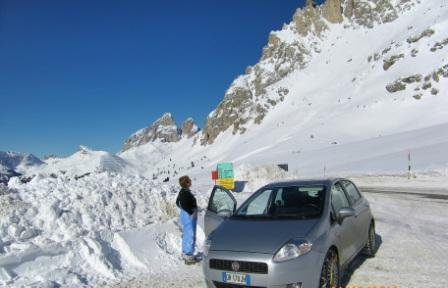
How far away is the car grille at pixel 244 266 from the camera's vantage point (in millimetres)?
5617

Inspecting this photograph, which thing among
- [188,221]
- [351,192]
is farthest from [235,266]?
[351,192]

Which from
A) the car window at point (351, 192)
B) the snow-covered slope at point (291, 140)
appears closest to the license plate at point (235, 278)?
the snow-covered slope at point (291, 140)

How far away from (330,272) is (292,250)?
2.70 ft

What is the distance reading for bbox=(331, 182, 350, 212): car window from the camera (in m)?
7.16

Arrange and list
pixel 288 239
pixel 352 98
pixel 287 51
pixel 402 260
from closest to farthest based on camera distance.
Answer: pixel 288 239
pixel 402 260
pixel 352 98
pixel 287 51

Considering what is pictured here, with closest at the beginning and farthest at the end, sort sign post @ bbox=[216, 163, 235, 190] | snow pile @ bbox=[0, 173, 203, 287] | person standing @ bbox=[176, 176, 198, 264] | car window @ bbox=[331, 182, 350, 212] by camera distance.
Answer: car window @ bbox=[331, 182, 350, 212], snow pile @ bbox=[0, 173, 203, 287], person standing @ bbox=[176, 176, 198, 264], sign post @ bbox=[216, 163, 235, 190]

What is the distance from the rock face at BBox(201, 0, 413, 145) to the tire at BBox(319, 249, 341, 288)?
141m

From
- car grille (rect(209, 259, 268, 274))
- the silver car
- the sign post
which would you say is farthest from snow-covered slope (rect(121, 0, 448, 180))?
car grille (rect(209, 259, 268, 274))

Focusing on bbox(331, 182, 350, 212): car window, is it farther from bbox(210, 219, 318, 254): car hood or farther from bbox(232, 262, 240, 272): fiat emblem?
bbox(232, 262, 240, 272): fiat emblem

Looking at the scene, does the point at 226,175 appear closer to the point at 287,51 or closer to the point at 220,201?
the point at 220,201

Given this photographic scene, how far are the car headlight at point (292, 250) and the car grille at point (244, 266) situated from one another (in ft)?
0.62

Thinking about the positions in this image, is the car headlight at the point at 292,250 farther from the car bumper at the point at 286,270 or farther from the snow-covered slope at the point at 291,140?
the snow-covered slope at the point at 291,140

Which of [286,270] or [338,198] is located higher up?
[338,198]

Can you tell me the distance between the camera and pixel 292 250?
5738 millimetres
